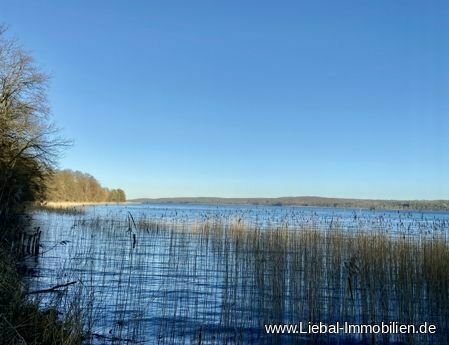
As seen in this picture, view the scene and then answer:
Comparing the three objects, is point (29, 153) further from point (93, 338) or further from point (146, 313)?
point (93, 338)

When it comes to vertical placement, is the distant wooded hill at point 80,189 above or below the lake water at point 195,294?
above

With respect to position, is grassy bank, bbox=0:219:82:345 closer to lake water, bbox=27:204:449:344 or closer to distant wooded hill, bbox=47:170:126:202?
lake water, bbox=27:204:449:344

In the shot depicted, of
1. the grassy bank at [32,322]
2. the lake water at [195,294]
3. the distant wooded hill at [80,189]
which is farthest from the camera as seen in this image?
the distant wooded hill at [80,189]

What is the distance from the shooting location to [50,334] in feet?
16.4

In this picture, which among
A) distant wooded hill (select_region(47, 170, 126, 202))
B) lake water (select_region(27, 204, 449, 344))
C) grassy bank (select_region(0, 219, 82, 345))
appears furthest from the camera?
distant wooded hill (select_region(47, 170, 126, 202))

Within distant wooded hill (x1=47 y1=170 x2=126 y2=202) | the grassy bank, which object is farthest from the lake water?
distant wooded hill (x1=47 y1=170 x2=126 y2=202)

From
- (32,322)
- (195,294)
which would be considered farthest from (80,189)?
(32,322)

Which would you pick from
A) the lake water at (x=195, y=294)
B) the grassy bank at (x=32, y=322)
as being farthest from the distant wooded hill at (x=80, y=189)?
the grassy bank at (x=32, y=322)

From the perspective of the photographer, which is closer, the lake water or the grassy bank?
the grassy bank

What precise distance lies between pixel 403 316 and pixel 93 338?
5.24 meters

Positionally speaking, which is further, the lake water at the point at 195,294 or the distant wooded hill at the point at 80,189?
the distant wooded hill at the point at 80,189

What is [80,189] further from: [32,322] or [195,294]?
[32,322]

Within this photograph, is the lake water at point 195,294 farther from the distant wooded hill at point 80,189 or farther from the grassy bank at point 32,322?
the distant wooded hill at point 80,189

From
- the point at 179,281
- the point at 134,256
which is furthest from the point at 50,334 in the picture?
the point at 134,256
